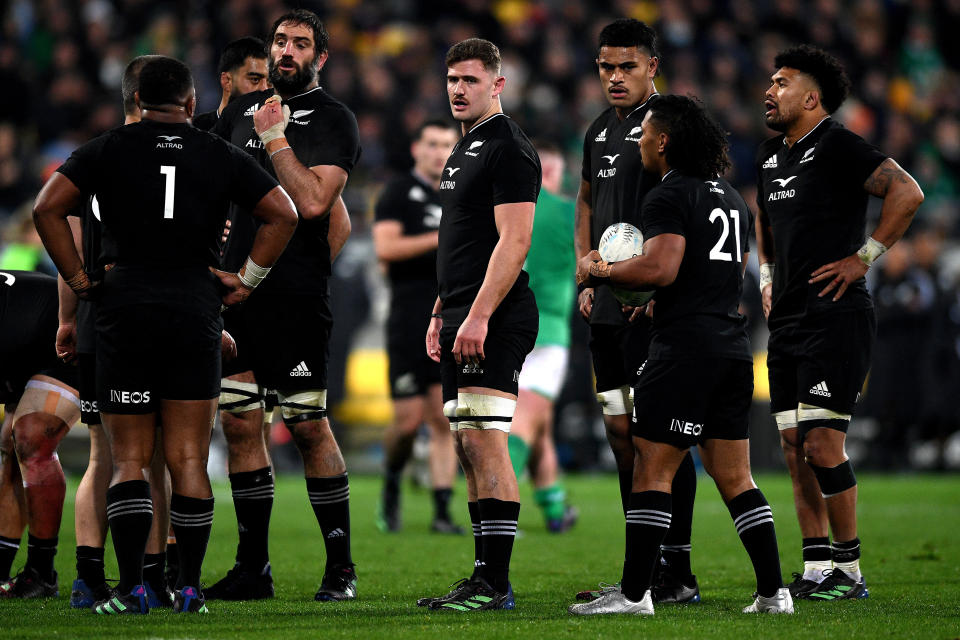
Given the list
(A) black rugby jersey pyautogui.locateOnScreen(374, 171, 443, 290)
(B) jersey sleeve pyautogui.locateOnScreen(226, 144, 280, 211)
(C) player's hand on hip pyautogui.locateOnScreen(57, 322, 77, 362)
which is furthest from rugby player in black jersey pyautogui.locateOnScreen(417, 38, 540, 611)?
(A) black rugby jersey pyautogui.locateOnScreen(374, 171, 443, 290)

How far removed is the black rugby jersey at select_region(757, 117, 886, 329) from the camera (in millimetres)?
6484

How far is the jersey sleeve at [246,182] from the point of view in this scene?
5562 mm

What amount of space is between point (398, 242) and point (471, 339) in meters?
4.41

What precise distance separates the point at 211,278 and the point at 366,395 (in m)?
11.0

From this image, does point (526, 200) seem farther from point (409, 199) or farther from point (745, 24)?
point (745, 24)

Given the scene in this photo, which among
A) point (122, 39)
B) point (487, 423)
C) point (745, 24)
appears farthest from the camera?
point (745, 24)

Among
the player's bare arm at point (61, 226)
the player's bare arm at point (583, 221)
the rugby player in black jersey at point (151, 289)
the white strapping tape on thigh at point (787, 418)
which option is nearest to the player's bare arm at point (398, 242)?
the player's bare arm at point (583, 221)

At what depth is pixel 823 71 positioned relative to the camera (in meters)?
Result: 6.71

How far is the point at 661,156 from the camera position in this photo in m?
5.75

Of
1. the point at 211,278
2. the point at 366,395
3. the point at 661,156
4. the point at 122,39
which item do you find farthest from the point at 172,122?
the point at 122,39

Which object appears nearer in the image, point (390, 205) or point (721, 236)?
point (721, 236)

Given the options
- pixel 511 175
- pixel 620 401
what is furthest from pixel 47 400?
pixel 620 401

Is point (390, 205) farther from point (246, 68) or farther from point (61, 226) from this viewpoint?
point (61, 226)

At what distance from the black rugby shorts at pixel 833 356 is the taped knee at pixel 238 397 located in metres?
2.65
